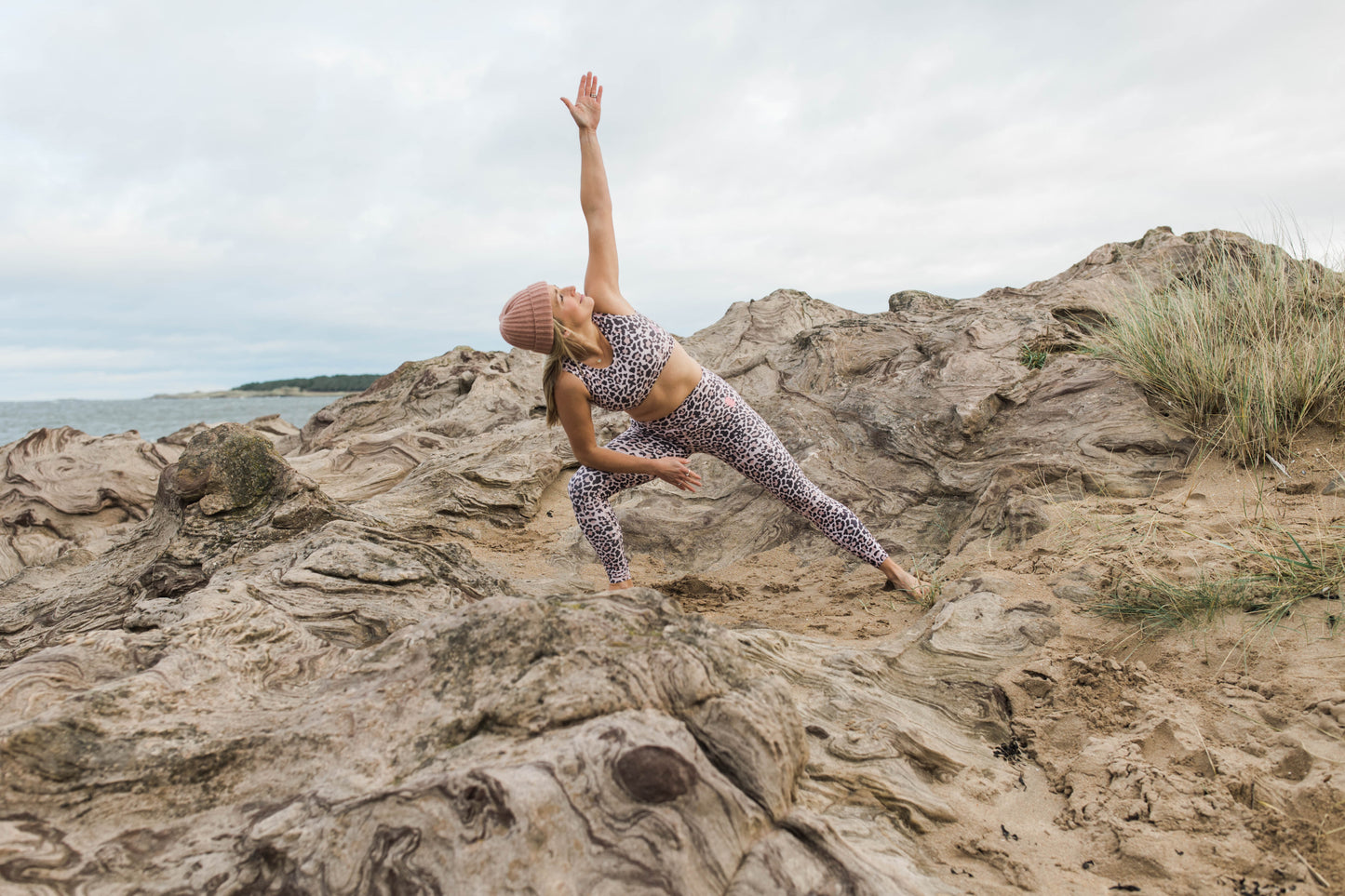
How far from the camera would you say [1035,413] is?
5559 millimetres

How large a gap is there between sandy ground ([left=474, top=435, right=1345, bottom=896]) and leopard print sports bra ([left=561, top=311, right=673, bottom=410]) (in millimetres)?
1475

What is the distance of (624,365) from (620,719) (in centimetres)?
202

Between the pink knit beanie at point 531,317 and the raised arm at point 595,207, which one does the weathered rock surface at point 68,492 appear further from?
the raised arm at point 595,207

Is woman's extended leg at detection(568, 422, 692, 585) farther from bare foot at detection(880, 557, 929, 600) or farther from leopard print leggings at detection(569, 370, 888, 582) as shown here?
bare foot at detection(880, 557, 929, 600)

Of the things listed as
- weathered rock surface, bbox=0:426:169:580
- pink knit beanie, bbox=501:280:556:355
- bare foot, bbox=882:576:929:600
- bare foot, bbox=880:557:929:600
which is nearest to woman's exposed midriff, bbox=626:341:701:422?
pink knit beanie, bbox=501:280:556:355

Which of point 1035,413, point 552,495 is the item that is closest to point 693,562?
point 552,495

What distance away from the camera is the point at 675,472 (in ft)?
12.4

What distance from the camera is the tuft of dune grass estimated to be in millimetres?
4562

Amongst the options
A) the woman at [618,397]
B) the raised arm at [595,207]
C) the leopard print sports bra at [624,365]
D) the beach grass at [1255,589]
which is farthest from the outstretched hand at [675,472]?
the beach grass at [1255,589]

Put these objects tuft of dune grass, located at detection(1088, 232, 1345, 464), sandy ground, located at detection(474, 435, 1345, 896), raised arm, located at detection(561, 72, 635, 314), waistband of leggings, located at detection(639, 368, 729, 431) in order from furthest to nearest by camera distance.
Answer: tuft of dune grass, located at detection(1088, 232, 1345, 464)
waistband of leggings, located at detection(639, 368, 729, 431)
raised arm, located at detection(561, 72, 635, 314)
sandy ground, located at detection(474, 435, 1345, 896)

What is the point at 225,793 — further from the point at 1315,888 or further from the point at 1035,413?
the point at 1035,413

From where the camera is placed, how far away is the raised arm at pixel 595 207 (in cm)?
374

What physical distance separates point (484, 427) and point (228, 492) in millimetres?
4141

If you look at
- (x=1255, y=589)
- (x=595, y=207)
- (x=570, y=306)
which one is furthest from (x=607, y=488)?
(x=1255, y=589)
